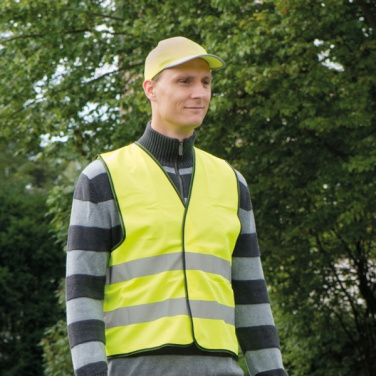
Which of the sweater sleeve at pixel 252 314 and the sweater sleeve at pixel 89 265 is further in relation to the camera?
the sweater sleeve at pixel 252 314

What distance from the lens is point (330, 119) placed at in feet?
32.0

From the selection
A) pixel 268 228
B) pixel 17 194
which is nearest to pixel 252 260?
pixel 268 228

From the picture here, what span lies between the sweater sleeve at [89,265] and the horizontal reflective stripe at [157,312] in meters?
0.05

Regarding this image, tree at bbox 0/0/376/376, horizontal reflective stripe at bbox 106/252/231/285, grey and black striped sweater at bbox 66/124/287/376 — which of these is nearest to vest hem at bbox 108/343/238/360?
grey and black striped sweater at bbox 66/124/287/376

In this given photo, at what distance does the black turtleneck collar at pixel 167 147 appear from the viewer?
2.92 metres

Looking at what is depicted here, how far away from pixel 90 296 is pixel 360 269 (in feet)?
31.2

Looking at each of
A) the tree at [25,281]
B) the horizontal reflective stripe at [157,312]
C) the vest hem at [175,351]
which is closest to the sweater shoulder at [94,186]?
the horizontal reflective stripe at [157,312]

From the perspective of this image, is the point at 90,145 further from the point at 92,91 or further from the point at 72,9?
the point at 72,9

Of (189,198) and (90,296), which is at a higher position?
(189,198)

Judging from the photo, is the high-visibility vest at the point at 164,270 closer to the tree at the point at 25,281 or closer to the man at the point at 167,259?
the man at the point at 167,259

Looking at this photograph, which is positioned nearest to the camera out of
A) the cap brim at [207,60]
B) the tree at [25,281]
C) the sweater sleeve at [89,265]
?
the sweater sleeve at [89,265]

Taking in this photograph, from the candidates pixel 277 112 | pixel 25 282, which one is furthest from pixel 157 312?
pixel 25 282

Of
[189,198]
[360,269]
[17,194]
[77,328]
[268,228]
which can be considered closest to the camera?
[77,328]

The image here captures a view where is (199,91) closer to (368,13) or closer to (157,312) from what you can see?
(157,312)
